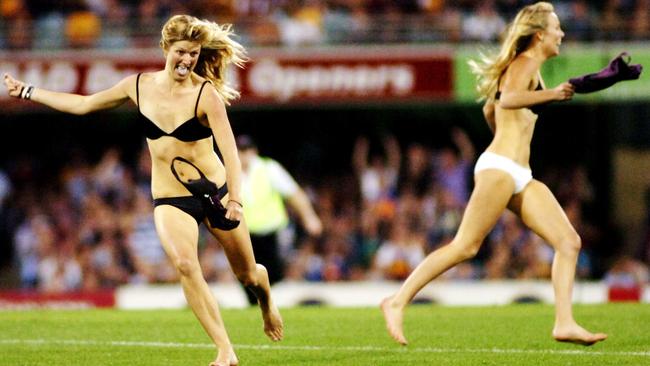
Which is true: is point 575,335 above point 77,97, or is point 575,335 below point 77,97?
below

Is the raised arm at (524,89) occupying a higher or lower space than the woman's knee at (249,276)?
higher

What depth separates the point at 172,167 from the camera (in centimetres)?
912

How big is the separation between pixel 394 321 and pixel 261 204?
5614 millimetres

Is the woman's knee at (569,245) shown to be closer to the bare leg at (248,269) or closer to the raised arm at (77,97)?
the bare leg at (248,269)

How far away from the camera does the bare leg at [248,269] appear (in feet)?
30.1

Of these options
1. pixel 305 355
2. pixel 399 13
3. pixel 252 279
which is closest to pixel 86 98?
pixel 252 279

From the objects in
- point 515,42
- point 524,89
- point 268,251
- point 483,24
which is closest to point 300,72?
point 483,24

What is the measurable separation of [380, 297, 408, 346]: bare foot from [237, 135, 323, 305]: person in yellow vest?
5272 mm

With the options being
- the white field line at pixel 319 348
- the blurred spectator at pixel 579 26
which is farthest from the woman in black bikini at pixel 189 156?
the blurred spectator at pixel 579 26

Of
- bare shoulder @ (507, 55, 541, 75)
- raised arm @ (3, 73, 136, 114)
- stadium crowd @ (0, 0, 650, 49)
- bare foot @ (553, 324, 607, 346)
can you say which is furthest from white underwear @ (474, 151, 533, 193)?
stadium crowd @ (0, 0, 650, 49)

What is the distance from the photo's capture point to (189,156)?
9172mm

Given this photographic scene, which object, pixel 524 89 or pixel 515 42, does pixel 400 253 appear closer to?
pixel 515 42

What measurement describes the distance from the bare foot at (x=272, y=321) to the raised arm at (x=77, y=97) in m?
1.84

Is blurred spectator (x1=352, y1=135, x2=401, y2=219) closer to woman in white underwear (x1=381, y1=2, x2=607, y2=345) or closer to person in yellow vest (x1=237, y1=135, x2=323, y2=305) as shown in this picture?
person in yellow vest (x1=237, y1=135, x2=323, y2=305)
